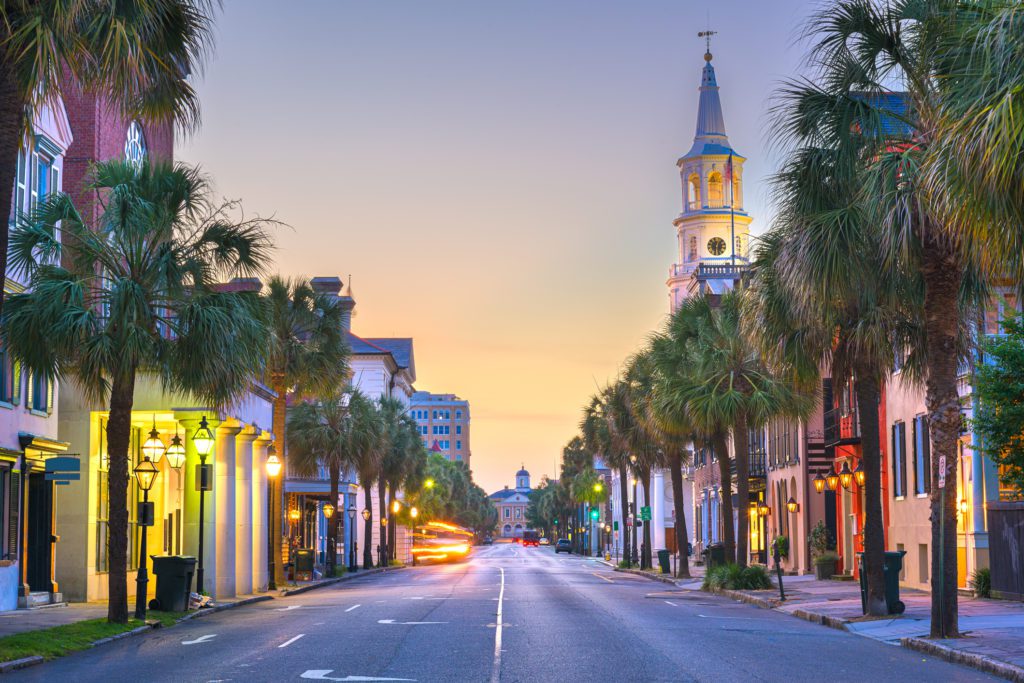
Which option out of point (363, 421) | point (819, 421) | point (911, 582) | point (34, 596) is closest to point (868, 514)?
point (911, 582)

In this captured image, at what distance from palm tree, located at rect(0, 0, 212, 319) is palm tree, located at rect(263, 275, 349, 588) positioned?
2399cm

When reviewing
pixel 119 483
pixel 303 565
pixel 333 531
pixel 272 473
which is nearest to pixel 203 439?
pixel 119 483

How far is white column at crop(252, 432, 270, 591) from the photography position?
1499 inches

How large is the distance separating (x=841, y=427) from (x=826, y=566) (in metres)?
4.70

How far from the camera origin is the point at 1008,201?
428 inches

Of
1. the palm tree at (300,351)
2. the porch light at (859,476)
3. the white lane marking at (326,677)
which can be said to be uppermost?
the palm tree at (300,351)

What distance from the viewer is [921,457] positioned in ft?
116

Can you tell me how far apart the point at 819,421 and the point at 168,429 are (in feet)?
81.1

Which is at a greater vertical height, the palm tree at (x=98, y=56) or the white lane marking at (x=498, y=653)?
the palm tree at (x=98, y=56)

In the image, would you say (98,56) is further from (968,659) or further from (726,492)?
(726,492)

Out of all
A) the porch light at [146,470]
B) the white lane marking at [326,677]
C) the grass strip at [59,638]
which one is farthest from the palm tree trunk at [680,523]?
the white lane marking at [326,677]

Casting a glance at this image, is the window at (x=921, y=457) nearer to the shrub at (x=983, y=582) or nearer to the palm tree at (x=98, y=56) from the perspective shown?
the shrub at (x=983, y=582)

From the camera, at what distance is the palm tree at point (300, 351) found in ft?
132

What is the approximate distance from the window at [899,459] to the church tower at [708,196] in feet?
246
